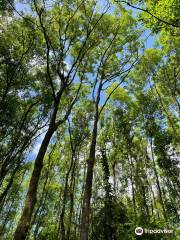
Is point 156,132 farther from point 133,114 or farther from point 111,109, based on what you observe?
point 111,109

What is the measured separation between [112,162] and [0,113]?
11.5 m

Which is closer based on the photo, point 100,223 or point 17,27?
point 17,27

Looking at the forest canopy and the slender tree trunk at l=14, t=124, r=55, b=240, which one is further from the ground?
the forest canopy

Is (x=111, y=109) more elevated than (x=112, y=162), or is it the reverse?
(x=111, y=109)

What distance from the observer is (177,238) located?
9.21 m

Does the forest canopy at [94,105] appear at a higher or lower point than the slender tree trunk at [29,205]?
higher

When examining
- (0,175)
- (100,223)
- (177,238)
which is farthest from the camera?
(100,223)

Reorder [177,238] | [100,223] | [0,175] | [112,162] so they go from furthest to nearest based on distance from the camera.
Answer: [112,162] → [100,223] → [0,175] → [177,238]

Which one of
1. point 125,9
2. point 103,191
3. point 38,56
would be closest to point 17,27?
point 38,56

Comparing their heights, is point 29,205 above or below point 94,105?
below

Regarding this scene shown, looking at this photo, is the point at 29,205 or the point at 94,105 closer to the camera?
the point at 29,205

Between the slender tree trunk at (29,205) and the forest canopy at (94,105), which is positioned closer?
the slender tree trunk at (29,205)

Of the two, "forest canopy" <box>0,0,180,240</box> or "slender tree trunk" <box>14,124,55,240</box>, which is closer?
"slender tree trunk" <box>14,124,55,240</box>

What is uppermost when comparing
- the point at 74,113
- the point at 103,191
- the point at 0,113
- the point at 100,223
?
the point at 74,113
